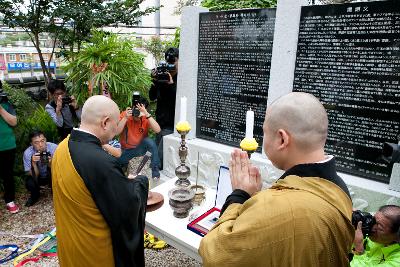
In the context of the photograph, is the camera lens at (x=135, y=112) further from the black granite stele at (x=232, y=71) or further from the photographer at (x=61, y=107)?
the photographer at (x=61, y=107)

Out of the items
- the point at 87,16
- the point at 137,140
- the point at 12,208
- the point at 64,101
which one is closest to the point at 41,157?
the point at 12,208

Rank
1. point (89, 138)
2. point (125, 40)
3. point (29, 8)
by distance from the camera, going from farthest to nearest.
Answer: point (29, 8) < point (125, 40) < point (89, 138)

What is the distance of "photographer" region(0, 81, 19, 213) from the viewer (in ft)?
13.8

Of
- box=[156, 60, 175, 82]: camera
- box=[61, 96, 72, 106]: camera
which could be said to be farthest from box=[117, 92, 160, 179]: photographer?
box=[61, 96, 72, 106]: camera

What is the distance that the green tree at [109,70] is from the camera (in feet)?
17.2

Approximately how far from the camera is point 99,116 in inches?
92.4

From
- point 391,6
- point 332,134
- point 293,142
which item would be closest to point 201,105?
point 332,134

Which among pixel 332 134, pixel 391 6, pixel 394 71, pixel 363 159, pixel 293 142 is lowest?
pixel 363 159

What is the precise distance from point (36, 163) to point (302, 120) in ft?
15.1

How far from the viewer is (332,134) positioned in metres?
3.36

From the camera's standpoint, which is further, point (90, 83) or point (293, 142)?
point (90, 83)

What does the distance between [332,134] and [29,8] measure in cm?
631

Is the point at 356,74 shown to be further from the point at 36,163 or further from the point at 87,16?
the point at 87,16

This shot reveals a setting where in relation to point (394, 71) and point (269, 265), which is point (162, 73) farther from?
point (269, 265)
